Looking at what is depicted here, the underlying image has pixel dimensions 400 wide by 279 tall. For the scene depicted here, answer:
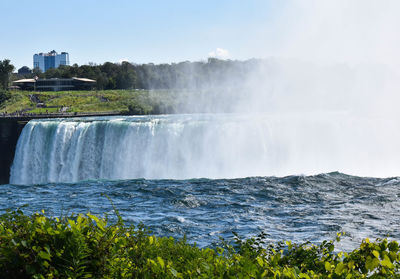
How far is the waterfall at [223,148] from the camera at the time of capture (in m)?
26.4

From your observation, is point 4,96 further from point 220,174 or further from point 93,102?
point 220,174

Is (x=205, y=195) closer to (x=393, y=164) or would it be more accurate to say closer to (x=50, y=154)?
(x=393, y=164)

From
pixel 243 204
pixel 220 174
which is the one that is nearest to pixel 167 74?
pixel 220 174

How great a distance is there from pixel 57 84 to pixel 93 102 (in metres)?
26.1

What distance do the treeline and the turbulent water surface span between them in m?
40.9

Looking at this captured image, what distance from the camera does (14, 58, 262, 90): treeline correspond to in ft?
216

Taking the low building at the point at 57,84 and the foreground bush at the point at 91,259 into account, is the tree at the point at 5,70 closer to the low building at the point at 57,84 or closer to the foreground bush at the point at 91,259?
the low building at the point at 57,84

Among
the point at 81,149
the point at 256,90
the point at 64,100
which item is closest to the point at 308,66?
the point at 256,90

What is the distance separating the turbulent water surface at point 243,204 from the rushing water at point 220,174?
0.04m

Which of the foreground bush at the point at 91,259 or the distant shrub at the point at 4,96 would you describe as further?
the distant shrub at the point at 4,96

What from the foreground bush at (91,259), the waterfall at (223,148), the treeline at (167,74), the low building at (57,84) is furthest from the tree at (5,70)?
the foreground bush at (91,259)

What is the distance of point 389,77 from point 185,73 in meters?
39.7

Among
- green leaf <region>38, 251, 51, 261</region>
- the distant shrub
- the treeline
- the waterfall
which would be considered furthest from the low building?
green leaf <region>38, 251, 51, 261</region>

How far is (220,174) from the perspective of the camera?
89.1 ft
